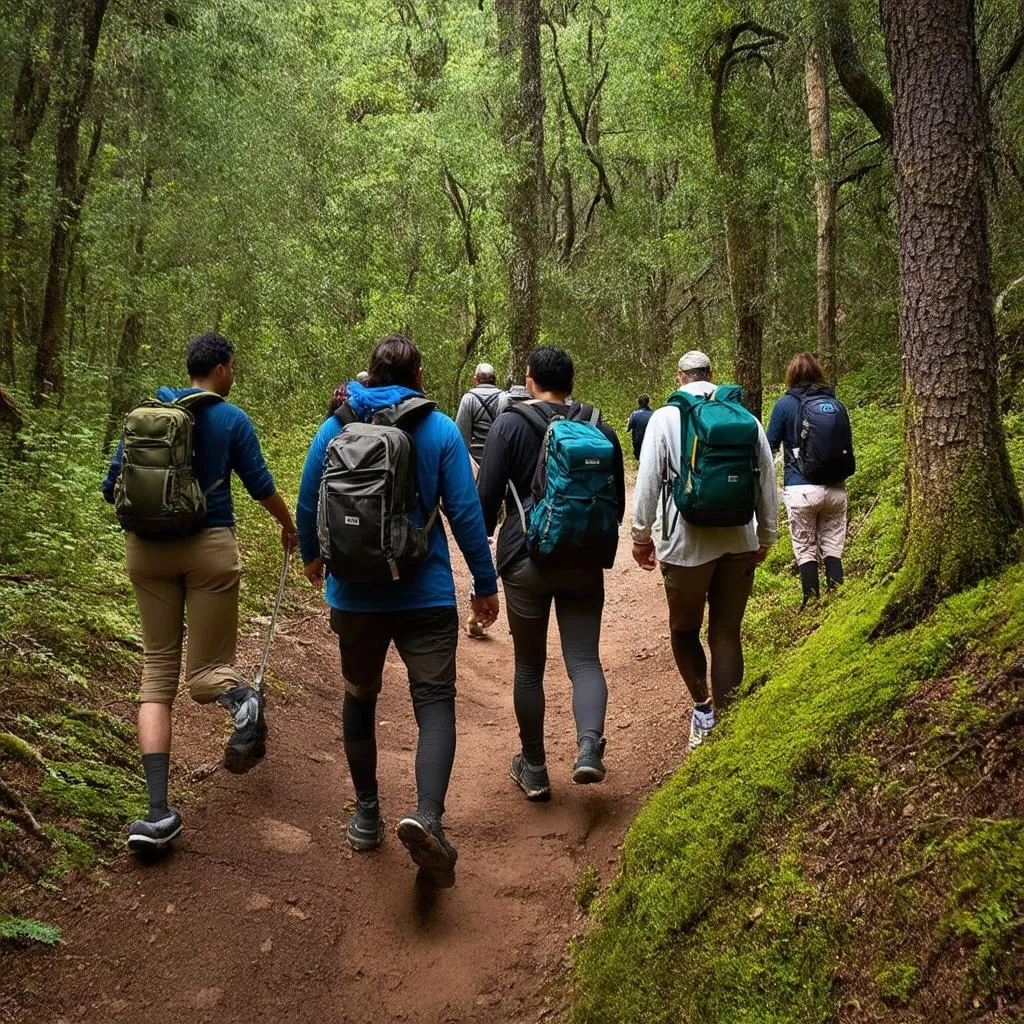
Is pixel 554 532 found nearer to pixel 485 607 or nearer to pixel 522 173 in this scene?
pixel 485 607

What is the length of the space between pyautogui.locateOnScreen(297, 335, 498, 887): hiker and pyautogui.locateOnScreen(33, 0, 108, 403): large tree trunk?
9.69m

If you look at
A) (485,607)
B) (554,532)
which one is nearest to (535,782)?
(485,607)

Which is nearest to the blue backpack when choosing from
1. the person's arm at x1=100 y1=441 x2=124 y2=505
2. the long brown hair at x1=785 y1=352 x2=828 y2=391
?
the person's arm at x1=100 y1=441 x2=124 y2=505

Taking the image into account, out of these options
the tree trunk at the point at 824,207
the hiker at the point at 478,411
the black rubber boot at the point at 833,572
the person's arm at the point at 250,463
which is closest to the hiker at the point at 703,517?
the person's arm at the point at 250,463

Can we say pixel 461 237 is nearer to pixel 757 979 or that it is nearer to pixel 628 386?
pixel 628 386

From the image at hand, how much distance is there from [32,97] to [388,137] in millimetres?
8312

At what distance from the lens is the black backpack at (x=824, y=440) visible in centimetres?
641

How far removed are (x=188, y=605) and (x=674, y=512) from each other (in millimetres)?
2520

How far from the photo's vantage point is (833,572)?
22.4 ft

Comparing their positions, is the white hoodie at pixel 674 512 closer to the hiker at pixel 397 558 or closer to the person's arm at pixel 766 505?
the person's arm at pixel 766 505

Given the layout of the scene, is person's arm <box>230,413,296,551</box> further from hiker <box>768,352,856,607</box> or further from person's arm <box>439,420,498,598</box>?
hiker <box>768,352,856,607</box>

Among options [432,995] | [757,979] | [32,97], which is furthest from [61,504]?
[32,97]

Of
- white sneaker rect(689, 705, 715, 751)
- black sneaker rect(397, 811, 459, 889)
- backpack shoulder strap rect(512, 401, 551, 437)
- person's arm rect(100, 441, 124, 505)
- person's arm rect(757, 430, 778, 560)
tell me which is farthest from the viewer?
white sneaker rect(689, 705, 715, 751)

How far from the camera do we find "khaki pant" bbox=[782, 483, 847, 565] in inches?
262
